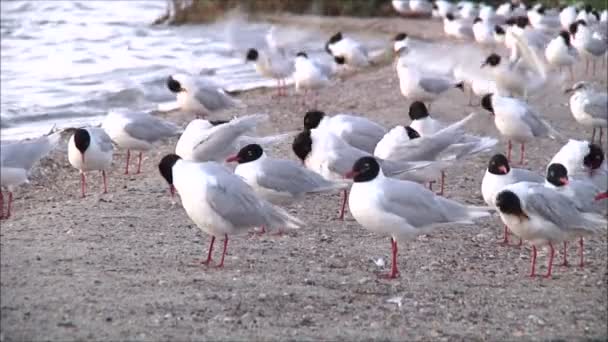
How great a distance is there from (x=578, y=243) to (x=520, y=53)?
770 centimetres

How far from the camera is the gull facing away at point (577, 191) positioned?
25.6 feet

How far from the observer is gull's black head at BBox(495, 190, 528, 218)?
24.6ft

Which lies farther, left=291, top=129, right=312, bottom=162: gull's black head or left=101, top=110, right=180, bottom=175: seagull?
left=101, top=110, right=180, bottom=175: seagull

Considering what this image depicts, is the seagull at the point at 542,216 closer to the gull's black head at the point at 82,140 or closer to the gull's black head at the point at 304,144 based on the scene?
the gull's black head at the point at 304,144

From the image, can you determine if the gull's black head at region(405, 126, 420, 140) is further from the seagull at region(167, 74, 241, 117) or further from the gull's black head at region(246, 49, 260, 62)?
the gull's black head at region(246, 49, 260, 62)

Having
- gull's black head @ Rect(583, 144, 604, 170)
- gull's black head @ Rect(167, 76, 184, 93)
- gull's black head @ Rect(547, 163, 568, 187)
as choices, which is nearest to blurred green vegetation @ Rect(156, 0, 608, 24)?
gull's black head @ Rect(167, 76, 184, 93)

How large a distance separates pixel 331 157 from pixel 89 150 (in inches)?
89.9

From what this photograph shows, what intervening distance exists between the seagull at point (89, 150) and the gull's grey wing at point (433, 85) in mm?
4606

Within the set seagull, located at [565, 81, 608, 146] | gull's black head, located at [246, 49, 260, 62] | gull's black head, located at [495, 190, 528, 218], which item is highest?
gull's black head, located at [495, 190, 528, 218]

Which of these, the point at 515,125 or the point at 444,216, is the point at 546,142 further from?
the point at 444,216

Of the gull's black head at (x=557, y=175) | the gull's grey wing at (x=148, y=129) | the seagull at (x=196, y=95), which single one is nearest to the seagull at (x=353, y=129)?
the gull's grey wing at (x=148, y=129)

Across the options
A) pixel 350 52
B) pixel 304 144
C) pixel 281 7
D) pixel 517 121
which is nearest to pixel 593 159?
pixel 517 121

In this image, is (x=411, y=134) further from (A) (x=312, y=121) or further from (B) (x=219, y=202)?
(B) (x=219, y=202)

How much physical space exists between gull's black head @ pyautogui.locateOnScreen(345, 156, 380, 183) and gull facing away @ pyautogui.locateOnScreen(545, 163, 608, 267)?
1349mm
